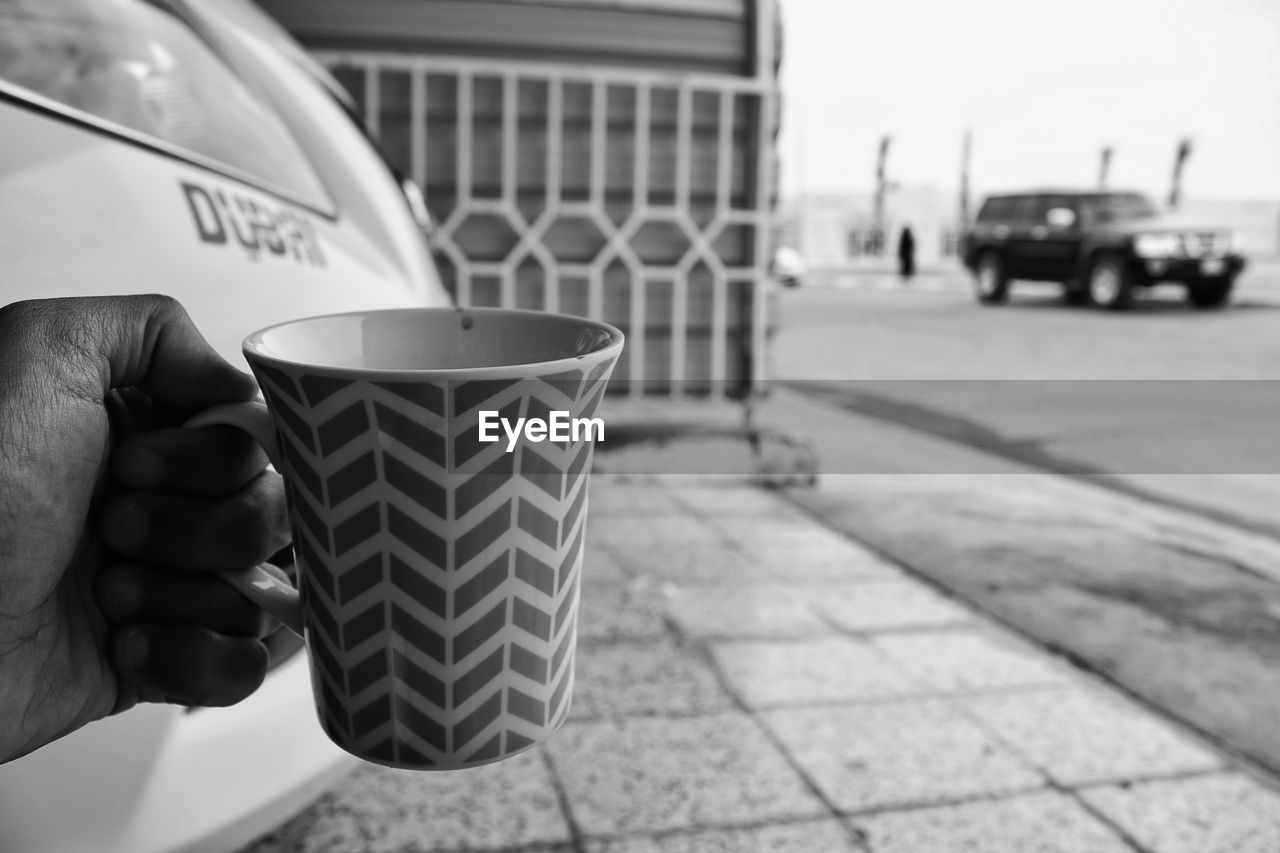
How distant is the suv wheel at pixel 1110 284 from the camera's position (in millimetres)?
11586

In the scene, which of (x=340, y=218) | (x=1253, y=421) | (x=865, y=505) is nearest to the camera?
(x=340, y=218)

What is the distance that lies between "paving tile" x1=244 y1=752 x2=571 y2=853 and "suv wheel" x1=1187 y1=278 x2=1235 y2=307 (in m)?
11.9

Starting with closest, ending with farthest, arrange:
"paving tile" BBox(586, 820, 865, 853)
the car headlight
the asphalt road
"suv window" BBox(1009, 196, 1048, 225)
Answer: "paving tile" BBox(586, 820, 865, 853)
the asphalt road
the car headlight
"suv window" BBox(1009, 196, 1048, 225)

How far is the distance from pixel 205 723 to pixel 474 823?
687 mm

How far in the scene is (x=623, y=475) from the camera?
11.9 ft

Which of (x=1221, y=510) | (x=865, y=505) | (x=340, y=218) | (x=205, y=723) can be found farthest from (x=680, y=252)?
(x=205, y=723)

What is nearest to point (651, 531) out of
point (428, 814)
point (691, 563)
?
point (691, 563)

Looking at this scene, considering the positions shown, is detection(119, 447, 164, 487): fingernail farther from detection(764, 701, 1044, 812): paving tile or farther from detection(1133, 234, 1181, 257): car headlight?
detection(1133, 234, 1181, 257): car headlight

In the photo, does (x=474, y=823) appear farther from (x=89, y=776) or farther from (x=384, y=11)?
(x=384, y=11)

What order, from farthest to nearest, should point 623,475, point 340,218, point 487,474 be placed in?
1. point 623,475
2. point 340,218
3. point 487,474

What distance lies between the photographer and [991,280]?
1338 cm

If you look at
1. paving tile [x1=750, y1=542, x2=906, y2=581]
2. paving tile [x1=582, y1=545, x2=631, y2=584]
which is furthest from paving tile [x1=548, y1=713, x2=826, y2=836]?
paving tile [x1=750, y1=542, x2=906, y2=581]

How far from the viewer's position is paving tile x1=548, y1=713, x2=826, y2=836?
152 centimetres

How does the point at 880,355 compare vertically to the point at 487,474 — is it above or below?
below
